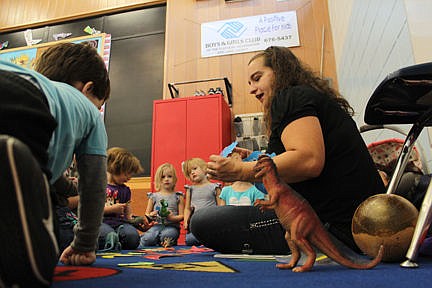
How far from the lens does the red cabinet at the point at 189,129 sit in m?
3.48

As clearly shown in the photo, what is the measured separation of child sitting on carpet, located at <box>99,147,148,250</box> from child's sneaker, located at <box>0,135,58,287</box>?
1.51 m

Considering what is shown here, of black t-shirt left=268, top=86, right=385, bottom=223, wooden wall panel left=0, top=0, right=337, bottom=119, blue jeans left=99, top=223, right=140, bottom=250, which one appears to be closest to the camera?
black t-shirt left=268, top=86, right=385, bottom=223

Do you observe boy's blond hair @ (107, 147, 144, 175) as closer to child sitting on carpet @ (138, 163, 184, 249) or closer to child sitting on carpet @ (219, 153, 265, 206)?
child sitting on carpet @ (138, 163, 184, 249)

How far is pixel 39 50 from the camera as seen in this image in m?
4.91

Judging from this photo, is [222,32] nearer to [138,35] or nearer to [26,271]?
[138,35]

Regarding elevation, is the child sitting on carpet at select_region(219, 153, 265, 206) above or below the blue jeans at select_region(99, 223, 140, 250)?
above

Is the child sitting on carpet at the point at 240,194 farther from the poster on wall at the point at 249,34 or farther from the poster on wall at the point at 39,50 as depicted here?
the poster on wall at the point at 39,50

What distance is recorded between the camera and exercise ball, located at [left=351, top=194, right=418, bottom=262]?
0.81 meters

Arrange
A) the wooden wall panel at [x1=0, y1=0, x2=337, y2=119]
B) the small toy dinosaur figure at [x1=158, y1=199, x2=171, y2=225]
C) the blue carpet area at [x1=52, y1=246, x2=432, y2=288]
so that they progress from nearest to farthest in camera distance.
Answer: the blue carpet area at [x1=52, y1=246, x2=432, y2=288], the small toy dinosaur figure at [x1=158, y1=199, x2=171, y2=225], the wooden wall panel at [x1=0, y1=0, x2=337, y2=119]

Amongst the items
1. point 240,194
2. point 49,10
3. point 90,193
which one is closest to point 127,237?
point 240,194

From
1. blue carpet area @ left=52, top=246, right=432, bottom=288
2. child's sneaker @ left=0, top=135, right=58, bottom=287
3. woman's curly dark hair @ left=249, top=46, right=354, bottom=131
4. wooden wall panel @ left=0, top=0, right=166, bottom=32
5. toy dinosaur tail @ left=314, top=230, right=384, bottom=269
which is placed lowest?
blue carpet area @ left=52, top=246, right=432, bottom=288

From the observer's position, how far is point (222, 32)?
14.1 feet

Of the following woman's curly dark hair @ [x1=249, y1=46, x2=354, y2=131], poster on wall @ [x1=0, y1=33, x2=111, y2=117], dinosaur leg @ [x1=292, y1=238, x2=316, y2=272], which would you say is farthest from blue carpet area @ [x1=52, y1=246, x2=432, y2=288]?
poster on wall @ [x1=0, y1=33, x2=111, y2=117]

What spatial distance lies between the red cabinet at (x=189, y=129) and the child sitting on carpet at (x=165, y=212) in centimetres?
45
